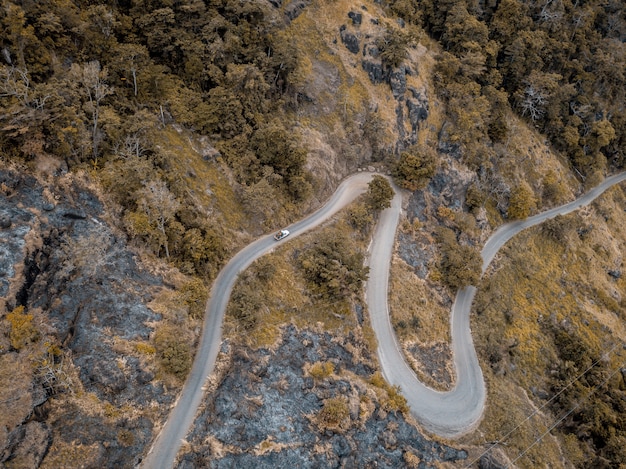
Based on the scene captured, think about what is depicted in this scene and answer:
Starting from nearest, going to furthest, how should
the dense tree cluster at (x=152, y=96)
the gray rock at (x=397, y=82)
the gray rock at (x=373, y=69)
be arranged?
A: the dense tree cluster at (x=152, y=96), the gray rock at (x=373, y=69), the gray rock at (x=397, y=82)

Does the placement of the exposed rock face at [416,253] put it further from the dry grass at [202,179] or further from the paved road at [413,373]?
the dry grass at [202,179]

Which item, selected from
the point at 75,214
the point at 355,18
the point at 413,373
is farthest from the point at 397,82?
the point at 75,214

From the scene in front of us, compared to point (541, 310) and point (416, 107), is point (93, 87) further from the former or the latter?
point (541, 310)

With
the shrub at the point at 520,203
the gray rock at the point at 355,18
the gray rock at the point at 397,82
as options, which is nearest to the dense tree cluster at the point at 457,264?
the shrub at the point at 520,203

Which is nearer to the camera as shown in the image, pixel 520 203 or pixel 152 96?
pixel 152 96

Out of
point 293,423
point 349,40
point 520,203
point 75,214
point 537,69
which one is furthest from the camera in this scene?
point 537,69

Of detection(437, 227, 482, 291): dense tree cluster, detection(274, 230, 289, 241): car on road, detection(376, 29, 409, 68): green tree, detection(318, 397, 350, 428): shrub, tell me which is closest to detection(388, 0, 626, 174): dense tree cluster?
detection(376, 29, 409, 68): green tree
